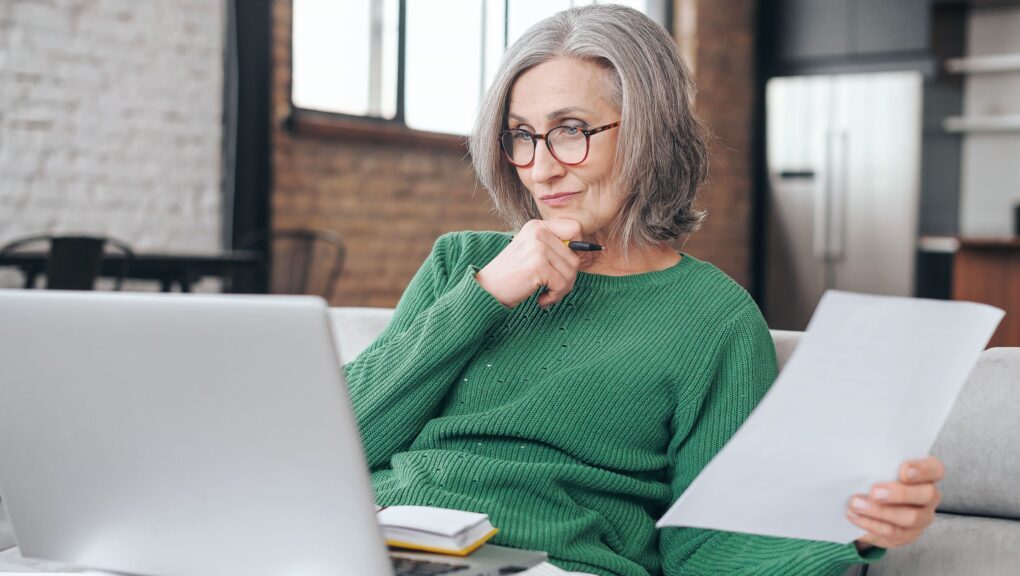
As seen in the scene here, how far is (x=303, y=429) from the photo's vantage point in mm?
779

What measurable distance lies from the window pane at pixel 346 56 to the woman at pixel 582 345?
130 inches

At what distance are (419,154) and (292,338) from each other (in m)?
4.44

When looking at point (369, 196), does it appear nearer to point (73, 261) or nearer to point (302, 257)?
point (302, 257)

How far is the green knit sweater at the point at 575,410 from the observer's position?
1.24 meters

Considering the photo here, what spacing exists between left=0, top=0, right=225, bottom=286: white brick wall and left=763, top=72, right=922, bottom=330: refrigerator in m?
4.06

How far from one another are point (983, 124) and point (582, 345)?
6.07m

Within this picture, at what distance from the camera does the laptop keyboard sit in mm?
867

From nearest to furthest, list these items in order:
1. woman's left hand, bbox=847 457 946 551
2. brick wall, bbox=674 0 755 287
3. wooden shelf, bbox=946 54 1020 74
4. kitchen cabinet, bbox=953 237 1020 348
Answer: woman's left hand, bbox=847 457 946 551 < kitchen cabinet, bbox=953 237 1020 348 < wooden shelf, bbox=946 54 1020 74 < brick wall, bbox=674 0 755 287

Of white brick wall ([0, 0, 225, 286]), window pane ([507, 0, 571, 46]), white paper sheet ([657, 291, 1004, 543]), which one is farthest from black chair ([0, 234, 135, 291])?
window pane ([507, 0, 571, 46])

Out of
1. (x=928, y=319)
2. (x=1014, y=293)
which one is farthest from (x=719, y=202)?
(x=928, y=319)

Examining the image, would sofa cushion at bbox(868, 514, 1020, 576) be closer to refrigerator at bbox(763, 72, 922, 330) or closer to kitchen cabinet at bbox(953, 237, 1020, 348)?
kitchen cabinet at bbox(953, 237, 1020, 348)

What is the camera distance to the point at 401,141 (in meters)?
5.00

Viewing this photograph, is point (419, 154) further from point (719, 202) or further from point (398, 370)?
point (398, 370)

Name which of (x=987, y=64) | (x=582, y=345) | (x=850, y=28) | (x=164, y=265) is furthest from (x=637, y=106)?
(x=850, y=28)
